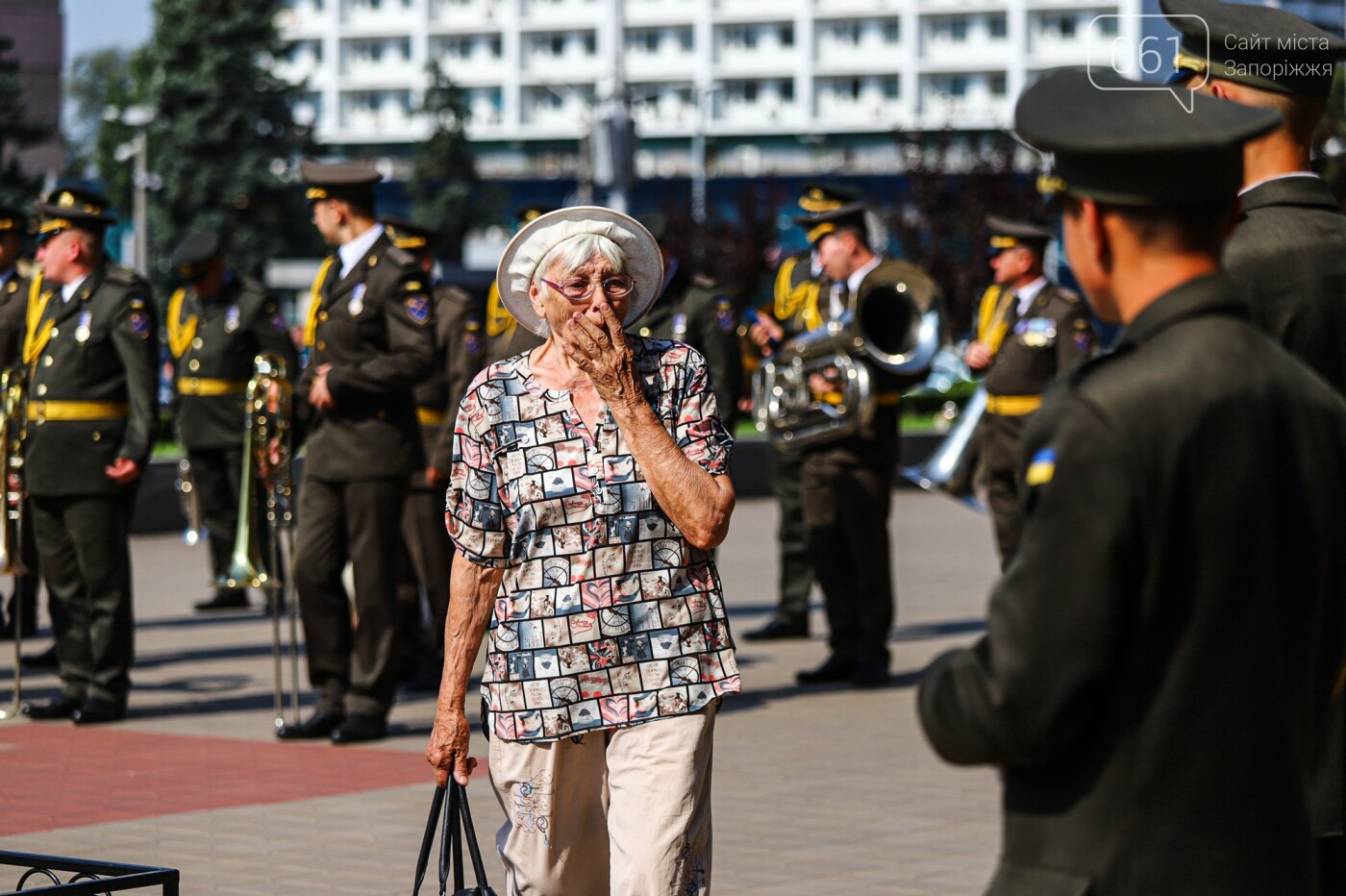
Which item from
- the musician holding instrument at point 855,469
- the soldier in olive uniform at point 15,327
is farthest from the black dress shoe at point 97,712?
the musician holding instrument at point 855,469

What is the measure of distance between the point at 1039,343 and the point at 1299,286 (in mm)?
7805

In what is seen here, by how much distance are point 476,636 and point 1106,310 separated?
89.6 inches

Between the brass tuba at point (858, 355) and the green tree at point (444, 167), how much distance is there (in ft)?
254

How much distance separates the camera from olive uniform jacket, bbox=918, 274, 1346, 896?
8.13ft

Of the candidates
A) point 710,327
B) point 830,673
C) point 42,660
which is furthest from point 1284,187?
point 42,660

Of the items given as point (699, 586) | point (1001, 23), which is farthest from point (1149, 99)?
point (1001, 23)

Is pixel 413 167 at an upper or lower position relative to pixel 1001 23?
lower

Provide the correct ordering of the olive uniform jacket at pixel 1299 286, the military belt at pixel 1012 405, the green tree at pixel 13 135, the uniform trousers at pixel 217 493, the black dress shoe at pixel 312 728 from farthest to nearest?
the green tree at pixel 13 135, the uniform trousers at pixel 217 493, the military belt at pixel 1012 405, the black dress shoe at pixel 312 728, the olive uniform jacket at pixel 1299 286

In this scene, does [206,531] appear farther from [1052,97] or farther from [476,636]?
[1052,97]

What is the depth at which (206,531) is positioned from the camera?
46.7ft

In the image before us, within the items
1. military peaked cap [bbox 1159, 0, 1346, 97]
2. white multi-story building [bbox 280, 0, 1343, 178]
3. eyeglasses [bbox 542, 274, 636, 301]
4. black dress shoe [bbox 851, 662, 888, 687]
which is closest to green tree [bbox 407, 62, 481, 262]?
white multi-story building [bbox 280, 0, 1343, 178]

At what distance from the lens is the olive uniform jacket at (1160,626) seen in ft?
8.13

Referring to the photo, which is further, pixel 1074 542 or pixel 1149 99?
pixel 1149 99
